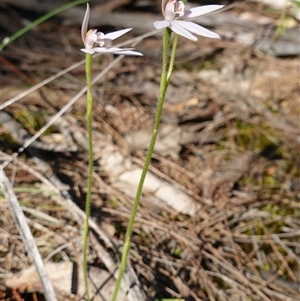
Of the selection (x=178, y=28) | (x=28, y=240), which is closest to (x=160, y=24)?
(x=178, y=28)

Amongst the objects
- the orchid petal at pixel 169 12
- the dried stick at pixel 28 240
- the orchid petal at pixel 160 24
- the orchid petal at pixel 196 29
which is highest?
the orchid petal at pixel 169 12

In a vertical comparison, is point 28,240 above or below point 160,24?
below

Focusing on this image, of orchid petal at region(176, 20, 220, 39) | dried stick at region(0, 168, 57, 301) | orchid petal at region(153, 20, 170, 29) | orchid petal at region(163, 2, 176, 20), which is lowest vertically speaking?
dried stick at region(0, 168, 57, 301)

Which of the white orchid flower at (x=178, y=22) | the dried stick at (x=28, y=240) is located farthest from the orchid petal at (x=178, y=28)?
the dried stick at (x=28, y=240)

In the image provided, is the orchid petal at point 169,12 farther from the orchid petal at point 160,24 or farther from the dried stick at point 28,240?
the dried stick at point 28,240

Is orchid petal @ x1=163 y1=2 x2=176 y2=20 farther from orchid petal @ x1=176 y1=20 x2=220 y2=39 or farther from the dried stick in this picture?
the dried stick

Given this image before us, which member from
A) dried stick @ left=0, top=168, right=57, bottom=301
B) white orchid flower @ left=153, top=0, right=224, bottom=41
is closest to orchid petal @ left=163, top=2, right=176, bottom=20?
white orchid flower @ left=153, top=0, right=224, bottom=41

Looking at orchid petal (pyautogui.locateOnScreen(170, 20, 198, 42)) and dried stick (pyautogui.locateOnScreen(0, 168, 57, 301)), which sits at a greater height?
orchid petal (pyautogui.locateOnScreen(170, 20, 198, 42))

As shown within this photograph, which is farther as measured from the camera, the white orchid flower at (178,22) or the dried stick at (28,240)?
the dried stick at (28,240)

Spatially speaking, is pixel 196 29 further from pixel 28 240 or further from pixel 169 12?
pixel 28 240

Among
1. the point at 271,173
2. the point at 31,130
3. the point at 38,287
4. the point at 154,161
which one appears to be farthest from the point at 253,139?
the point at 38,287

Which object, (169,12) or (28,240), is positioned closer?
(169,12)
